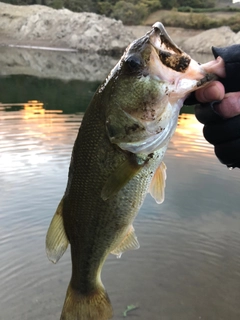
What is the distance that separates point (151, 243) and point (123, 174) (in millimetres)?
3891

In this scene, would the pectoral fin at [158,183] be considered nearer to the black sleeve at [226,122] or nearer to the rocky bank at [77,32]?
the black sleeve at [226,122]

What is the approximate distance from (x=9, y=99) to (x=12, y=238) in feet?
35.5

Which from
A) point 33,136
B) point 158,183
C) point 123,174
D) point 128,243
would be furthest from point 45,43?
point 123,174

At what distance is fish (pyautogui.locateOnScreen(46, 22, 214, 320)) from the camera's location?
1993 mm

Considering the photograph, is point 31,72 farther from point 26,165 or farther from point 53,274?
point 53,274

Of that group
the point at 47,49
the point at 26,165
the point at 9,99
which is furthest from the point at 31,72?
the point at 47,49

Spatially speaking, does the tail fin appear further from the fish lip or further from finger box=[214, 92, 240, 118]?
the fish lip

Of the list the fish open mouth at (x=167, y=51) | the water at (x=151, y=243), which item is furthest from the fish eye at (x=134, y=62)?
the water at (x=151, y=243)

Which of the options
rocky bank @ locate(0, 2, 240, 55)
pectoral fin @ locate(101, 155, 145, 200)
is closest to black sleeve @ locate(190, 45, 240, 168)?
pectoral fin @ locate(101, 155, 145, 200)

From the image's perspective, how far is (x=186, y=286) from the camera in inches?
198

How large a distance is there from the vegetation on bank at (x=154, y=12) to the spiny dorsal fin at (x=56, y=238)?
54.4 m

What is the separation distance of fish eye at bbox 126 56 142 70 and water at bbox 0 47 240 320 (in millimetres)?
3240

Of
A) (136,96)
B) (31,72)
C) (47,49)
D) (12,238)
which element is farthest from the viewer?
(47,49)

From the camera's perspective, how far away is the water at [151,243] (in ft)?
15.3
